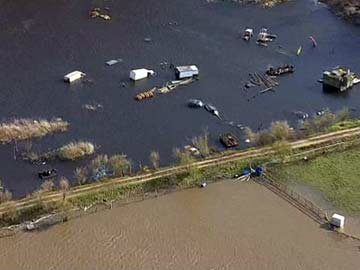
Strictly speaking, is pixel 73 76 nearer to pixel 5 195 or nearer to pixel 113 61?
pixel 113 61

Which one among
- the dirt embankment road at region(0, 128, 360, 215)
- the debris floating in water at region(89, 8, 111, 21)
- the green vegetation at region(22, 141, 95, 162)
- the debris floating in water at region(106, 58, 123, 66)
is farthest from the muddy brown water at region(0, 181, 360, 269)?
the debris floating in water at region(89, 8, 111, 21)

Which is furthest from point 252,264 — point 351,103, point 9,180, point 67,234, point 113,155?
point 351,103

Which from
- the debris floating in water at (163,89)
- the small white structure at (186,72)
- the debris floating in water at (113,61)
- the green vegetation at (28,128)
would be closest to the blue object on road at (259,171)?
the debris floating in water at (163,89)

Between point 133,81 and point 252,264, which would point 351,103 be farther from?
point 252,264

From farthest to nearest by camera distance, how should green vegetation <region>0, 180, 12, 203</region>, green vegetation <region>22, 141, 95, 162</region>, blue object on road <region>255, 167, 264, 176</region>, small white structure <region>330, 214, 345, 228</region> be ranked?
green vegetation <region>22, 141, 95, 162</region>
blue object on road <region>255, 167, 264, 176</region>
green vegetation <region>0, 180, 12, 203</region>
small white structure <region>330, 214, 345, 228</region>

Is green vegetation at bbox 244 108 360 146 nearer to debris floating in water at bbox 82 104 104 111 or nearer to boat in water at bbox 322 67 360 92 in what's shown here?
boat in water at bbox 322 67 360 92

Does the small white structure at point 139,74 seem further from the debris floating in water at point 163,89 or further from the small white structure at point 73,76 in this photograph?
the small white structure at point 73,76
